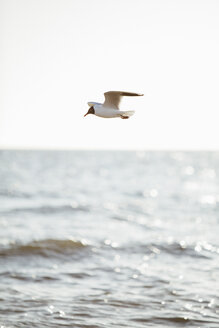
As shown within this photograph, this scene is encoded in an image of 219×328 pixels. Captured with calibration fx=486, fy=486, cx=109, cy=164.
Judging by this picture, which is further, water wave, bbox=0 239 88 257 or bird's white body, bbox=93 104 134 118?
water wave, bbox=0 239 88 257

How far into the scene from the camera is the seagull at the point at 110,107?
589cm

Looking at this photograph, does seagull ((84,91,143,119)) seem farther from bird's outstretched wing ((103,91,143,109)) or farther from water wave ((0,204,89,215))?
water wave ((0,204,89,215))

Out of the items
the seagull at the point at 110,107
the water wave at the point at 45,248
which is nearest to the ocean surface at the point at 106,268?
the water wave at the point at 45,248

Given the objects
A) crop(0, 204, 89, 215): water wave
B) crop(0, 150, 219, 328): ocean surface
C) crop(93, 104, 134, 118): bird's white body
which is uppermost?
crop(93, 104, 134, 118): bird's white body

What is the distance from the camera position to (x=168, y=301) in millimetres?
9969

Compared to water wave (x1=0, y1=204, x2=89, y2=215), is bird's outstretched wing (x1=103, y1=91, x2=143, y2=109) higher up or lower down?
higher up

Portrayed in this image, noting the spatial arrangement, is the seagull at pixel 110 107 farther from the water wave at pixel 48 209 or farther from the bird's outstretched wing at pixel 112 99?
the water wave at pixel 48 209

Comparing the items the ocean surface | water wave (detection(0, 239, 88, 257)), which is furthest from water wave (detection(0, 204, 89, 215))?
water wave (detection(0, 239, 88, 257))

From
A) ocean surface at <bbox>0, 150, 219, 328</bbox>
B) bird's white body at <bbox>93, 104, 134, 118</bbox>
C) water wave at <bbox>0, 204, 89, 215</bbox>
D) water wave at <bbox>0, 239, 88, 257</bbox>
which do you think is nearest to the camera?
bird's white body at <bbox>93, 104, 134, 118</bbox>

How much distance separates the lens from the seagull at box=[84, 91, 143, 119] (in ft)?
19.3

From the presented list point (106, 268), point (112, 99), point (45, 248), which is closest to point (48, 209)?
point (45, 248)

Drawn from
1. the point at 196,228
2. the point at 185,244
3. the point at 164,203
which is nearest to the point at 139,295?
the point at 185,244

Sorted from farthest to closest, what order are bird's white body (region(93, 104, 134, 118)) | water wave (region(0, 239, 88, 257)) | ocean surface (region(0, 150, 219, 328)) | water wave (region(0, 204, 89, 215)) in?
water wave (region(0, 204, 89, 215))
water wave (region(0, 239, 88, 257))
ocean surface (region(0, 150, 219, 328))
bird's white body (region(93, 104, 134, 118))

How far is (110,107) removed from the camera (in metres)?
6.05
